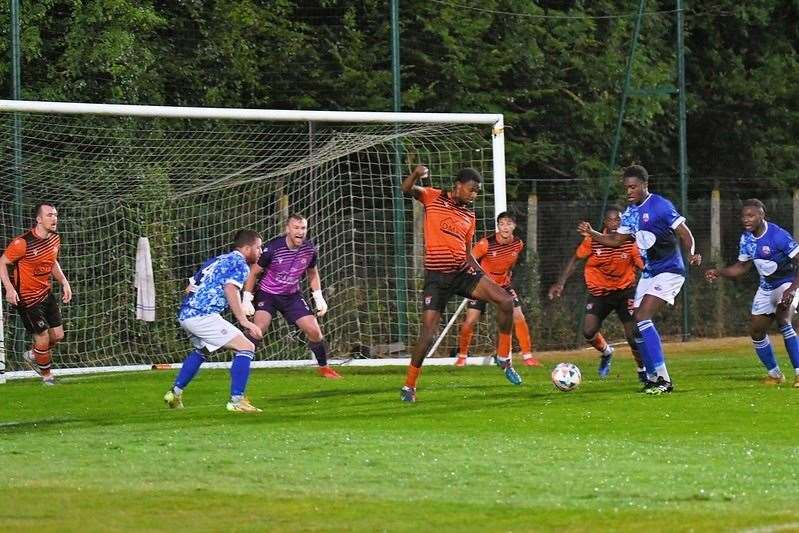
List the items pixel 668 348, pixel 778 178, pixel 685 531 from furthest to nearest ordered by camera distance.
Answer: pixel 778 178 → pixel 668 348 → pixel 685 531

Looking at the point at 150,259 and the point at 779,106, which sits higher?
the point at 779,106

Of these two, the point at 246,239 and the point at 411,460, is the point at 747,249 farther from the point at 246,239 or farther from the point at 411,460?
the point at 411,460

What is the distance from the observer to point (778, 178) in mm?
32250

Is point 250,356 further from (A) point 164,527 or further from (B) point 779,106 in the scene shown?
(B) point 779,106

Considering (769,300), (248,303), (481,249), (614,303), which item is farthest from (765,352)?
(248,303)

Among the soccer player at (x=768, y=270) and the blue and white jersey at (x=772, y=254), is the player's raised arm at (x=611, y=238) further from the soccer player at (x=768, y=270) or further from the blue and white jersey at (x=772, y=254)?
the blue and white jersey at (x=772, y=254)

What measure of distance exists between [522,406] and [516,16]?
15655 millimetres

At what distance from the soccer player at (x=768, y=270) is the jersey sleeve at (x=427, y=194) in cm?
319

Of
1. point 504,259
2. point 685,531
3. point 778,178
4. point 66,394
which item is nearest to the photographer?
point 685,531

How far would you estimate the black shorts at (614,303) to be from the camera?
18344 millimetres

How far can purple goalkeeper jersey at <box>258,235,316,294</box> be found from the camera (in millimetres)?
17922

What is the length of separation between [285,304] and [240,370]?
13.1 ft

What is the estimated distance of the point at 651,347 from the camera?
15.2 meters

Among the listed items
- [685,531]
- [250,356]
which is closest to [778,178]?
[250,356]
